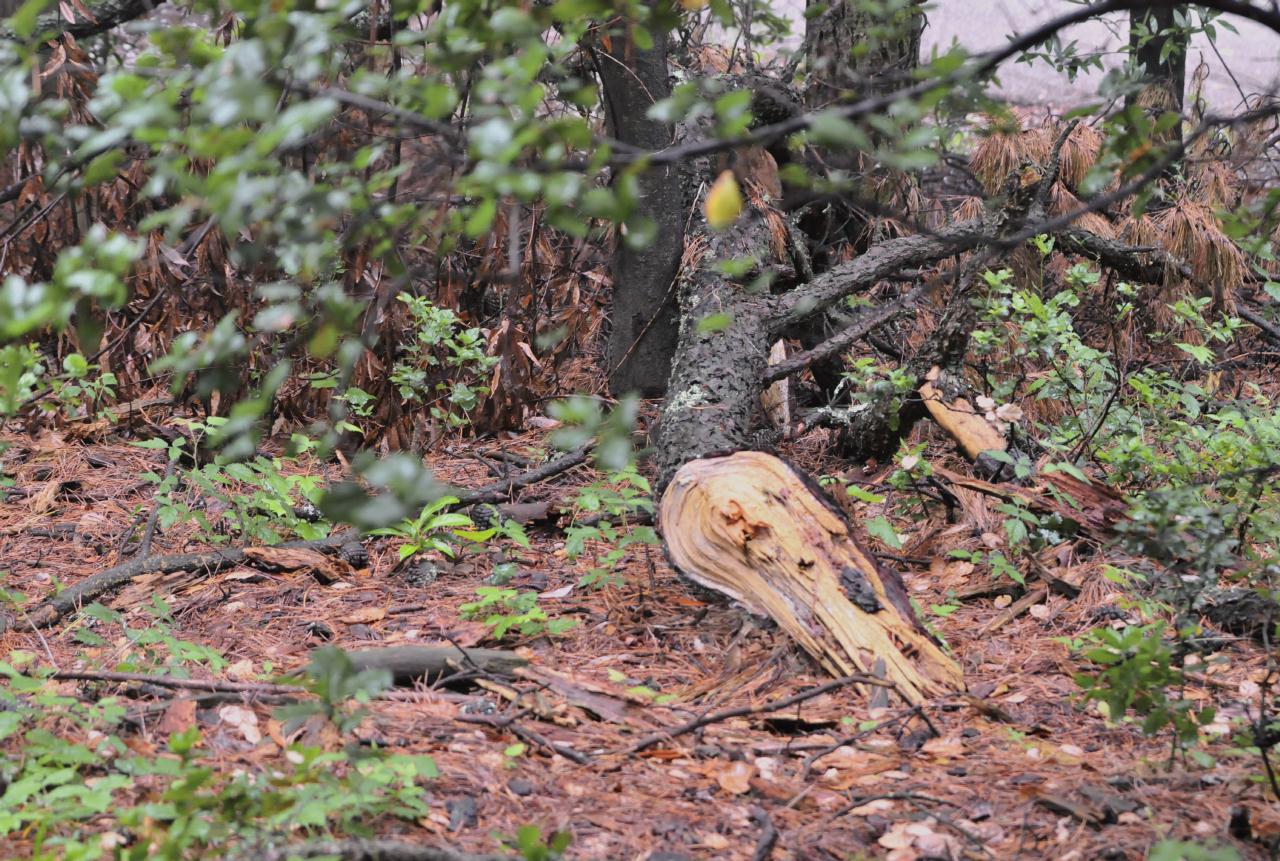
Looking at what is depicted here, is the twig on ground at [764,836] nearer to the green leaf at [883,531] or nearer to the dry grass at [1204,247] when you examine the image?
the green leaf at [883,531]

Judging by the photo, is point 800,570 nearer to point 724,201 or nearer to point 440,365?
point 724,201

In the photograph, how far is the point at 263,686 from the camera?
2889 mm

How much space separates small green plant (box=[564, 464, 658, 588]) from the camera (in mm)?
3777

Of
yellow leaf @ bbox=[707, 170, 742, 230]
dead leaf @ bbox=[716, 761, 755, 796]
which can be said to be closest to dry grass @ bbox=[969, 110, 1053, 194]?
dead leaf @ bbox=[716, 761, 755, 796]

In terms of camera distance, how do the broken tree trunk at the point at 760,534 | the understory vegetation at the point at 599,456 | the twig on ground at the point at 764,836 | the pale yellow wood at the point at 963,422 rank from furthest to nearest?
the pale yellow wood at the point at 963,422, the broken tree trunk at the point at 760,534, the twig on ground at the point at 764,836, the understory vegetation at the point at 599,456

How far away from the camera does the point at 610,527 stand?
4.19m

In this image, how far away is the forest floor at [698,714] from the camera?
7.82 feet

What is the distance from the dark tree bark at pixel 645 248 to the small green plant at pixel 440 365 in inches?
30.3

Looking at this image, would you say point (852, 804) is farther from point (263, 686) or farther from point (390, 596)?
point (390, 596)

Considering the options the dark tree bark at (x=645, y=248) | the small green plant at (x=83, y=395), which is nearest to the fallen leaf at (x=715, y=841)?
the small green plant at (x=83, y=395)

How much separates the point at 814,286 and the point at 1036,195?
3.26 feet

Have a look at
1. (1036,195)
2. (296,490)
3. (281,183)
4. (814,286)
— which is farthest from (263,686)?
(1036,195)

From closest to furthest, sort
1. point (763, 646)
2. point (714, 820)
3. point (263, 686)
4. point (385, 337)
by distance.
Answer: point (714, 820), point (263, 686), point (763, 646), point (385, 337)

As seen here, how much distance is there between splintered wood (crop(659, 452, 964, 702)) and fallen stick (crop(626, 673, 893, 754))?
6 cm
